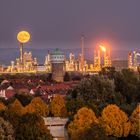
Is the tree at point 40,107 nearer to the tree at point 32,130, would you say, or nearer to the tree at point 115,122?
the tree at point 115,122

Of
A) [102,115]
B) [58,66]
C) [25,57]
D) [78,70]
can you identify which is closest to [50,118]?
[102,115]

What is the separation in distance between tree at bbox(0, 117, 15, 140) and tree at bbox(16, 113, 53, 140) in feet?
1.66

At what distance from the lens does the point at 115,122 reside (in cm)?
2014

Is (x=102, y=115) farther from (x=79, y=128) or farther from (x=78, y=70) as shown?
(x=78, y=70)

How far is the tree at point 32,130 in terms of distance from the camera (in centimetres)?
1768

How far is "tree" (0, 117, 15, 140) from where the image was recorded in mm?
16836

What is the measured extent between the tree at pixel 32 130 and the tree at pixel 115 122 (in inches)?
94.1

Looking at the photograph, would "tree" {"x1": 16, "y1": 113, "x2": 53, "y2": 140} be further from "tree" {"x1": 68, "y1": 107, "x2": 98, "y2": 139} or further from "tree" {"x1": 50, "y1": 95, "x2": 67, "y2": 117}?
"tree" {"x1": 50, "y1": 95, "x2": 67, "y2": 117}

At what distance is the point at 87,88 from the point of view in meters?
25.5

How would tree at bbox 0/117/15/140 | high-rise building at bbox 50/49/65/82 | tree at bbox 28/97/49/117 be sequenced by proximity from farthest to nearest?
1. high-rise building at bbox 50/49/65/82
2. tree at bbox 28/97/49/117
3. tree at bbox 0/117/15/140

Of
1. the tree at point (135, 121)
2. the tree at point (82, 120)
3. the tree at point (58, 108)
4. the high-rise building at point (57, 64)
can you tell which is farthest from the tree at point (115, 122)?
the high-rise building at point (57, 64)

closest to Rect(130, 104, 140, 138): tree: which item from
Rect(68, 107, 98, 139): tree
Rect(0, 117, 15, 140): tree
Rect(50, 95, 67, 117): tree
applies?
Rect(68, 107, 98, 139): tree

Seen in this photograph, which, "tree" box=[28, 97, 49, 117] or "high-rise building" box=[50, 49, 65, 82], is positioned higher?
"high-rise building" box=[50, 49, 65, 82]

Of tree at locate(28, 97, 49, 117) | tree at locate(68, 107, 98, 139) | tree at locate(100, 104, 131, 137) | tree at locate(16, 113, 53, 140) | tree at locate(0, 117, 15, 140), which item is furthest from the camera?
tree at locate(28, 97, 49, 117)
